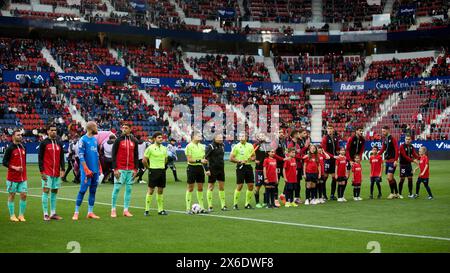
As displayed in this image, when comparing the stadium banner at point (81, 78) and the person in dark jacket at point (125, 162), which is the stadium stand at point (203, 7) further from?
the person in dark jacket at point (125, 162)

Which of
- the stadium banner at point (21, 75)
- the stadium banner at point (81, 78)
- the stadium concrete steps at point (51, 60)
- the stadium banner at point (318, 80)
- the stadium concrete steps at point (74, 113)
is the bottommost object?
the stadium concrete steps at point (74, 113)

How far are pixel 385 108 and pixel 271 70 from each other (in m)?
14.1

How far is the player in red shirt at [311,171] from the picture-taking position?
21.1 m

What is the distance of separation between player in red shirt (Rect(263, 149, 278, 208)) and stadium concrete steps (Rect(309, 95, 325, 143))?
1465 inches

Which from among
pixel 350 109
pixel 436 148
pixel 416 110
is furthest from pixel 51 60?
pixel 436 148

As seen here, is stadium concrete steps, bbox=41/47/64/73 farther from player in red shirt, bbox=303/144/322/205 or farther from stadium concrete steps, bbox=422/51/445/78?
player in red shirt, bbox=303/144/322/205

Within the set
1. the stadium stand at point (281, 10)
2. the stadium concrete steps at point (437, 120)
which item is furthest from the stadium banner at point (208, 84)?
the stadium concrete steps at point (437, 120)

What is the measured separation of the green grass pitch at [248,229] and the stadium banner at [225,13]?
50.0 meters

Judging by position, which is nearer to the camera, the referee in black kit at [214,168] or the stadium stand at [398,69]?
the referee in black kit at [214,168]

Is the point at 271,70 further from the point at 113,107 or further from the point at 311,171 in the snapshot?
the point at 311,171

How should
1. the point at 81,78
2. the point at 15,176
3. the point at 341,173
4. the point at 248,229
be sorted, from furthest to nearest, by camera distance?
the point at 81,78 < the point at 341,173 < the point at 15,176 < the point at 248,229

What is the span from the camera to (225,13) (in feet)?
228

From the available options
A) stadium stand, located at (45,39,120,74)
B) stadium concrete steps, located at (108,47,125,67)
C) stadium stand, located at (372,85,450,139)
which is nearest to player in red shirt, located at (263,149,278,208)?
stadium stand, located at (372,85,450,139)
